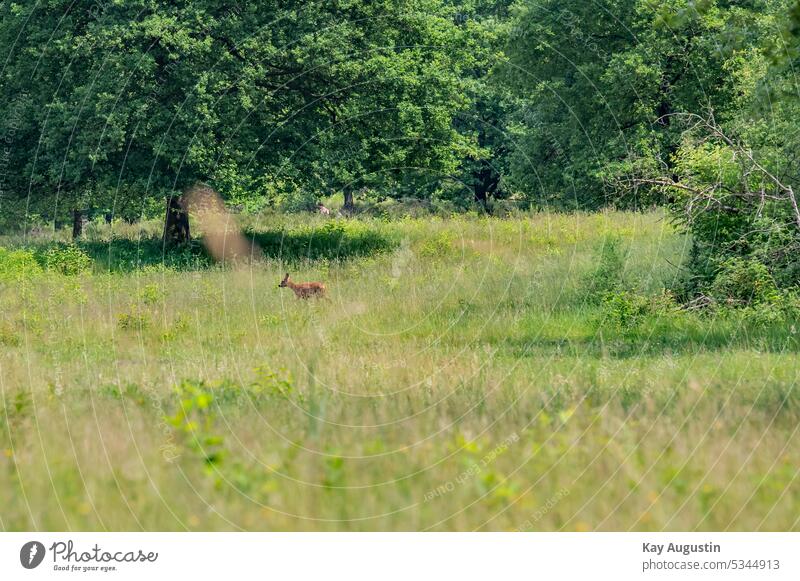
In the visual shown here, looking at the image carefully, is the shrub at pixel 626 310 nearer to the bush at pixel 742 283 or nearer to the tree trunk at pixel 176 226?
the bush at pixel 742 283

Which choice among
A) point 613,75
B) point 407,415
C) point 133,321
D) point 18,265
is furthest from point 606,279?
point 613,75

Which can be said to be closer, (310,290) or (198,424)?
(198,424)

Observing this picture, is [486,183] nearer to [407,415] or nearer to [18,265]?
[18,265]

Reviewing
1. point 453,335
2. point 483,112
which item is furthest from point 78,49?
point 483,112

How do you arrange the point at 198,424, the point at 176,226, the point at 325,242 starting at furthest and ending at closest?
the point at 176,226 < the point at 325,242 < the point at 198,424

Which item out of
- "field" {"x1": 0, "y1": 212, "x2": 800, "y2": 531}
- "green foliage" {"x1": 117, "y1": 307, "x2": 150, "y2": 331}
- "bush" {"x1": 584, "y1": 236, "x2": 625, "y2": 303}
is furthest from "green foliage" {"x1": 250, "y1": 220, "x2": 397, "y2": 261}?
"bush" {"x1": 584, "y1": 236, "x2": 625, "y2": 303}

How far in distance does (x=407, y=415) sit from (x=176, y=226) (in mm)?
25176

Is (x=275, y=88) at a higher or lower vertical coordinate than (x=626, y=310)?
higher

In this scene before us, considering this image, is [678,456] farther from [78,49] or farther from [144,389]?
[78,49]

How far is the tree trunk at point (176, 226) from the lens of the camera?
32094 mm

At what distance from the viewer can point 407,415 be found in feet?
27.8

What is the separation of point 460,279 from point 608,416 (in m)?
14.4

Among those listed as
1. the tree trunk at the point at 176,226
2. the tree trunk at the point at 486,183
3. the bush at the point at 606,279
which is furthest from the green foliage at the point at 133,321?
the tree trunk at the point at 486,183

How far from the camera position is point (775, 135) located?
62.3ft
